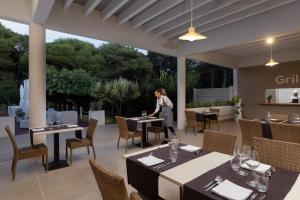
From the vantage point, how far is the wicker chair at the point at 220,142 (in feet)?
8.27

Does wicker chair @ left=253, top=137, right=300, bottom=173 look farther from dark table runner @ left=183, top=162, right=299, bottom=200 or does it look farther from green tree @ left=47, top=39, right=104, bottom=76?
green tree @ left=47, top=39, right=104, bottom=76

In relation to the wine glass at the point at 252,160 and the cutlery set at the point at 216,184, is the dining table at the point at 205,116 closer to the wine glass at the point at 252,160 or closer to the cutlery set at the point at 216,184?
the wine glass at the point at 252,160

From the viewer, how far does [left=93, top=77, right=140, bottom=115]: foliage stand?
9.71 meters

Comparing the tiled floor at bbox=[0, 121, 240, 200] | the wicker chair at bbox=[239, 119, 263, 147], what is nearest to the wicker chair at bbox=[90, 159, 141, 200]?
the tiled floor at bbox=[0, 121, 240, 200]

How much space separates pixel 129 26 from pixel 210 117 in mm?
4439

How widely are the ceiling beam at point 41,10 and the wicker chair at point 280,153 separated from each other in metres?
3.88

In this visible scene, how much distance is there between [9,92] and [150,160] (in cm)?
1213

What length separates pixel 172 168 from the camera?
1819 millimetres

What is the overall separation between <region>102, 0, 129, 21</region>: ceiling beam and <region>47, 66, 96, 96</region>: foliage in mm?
5864

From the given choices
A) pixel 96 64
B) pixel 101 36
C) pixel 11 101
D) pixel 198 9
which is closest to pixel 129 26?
pixel 101 36

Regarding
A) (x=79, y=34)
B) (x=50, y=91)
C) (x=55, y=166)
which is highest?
(x=79, y=34)

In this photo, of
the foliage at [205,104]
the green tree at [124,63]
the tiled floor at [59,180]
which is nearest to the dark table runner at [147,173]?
the tiled floor at [59,180]

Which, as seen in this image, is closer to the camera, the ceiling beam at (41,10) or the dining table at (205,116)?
the ceiling beam at (41,10)

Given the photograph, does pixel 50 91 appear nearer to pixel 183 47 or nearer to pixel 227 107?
pixel 183 47
